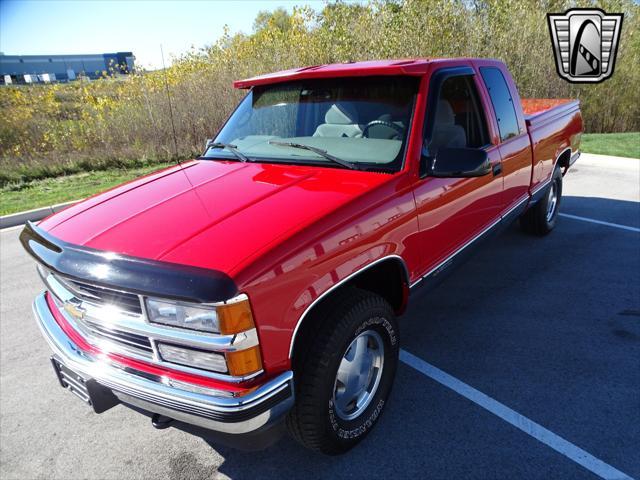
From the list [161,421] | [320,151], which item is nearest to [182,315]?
[161,421]

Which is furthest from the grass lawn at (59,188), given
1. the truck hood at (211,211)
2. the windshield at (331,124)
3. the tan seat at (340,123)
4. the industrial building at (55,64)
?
the industrial building at (55,64)

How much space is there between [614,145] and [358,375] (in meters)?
11.0

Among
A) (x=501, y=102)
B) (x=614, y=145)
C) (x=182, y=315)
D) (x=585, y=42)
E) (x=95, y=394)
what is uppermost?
(x=585, y=42)

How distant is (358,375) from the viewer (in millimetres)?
2553

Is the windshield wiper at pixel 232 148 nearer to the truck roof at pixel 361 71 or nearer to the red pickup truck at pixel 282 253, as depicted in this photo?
the red pickup truck at pixel 282 253

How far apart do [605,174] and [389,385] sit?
25.9 ft

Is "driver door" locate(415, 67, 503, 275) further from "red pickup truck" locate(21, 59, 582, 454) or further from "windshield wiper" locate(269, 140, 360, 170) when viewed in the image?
"windshield wiper" locate(269, 140, 360, 170)

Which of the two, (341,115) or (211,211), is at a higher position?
(341,115)

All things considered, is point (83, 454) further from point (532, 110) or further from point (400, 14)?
point (400, 14)

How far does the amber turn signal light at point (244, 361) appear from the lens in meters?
1.82

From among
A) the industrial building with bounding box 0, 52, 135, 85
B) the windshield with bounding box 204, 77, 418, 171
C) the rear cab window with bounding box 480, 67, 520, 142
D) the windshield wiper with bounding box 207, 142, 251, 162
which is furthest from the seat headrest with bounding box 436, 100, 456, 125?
the industrial building with bounding box 0, 52, 135, 85

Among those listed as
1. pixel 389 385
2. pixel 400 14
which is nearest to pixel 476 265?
pixel 389 385

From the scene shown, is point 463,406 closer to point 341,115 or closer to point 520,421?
point 520,421

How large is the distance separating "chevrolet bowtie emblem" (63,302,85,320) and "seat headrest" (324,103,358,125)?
6.17 ft
